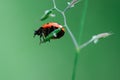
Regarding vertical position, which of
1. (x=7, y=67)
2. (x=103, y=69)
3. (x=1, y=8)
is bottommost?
(x=103, y=69)

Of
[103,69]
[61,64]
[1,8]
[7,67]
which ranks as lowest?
[103,69]

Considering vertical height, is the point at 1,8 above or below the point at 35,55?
above

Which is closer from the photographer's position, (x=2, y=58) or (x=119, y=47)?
(x=2, y=58)

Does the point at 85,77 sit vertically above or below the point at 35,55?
below

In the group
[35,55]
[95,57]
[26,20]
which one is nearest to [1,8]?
[26,20]

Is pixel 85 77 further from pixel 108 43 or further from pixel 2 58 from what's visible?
pixel 2 58

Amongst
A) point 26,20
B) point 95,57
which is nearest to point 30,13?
point 26,20

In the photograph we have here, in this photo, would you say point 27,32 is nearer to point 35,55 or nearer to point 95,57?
point 35,55
